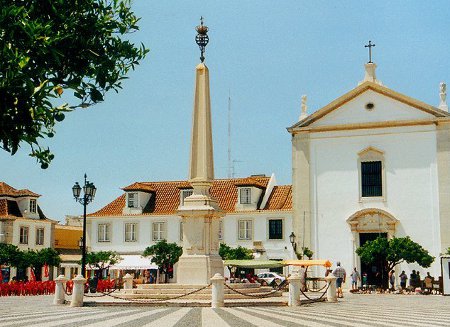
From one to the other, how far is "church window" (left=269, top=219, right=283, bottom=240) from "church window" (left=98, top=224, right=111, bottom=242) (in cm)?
1301

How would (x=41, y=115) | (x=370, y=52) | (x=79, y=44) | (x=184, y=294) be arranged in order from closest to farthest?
(x=41, y=115) < (x=79, y=44) < (x=184, y=294) < (x=370, y=52)

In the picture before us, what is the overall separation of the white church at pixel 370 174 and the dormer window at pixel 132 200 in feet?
59.9

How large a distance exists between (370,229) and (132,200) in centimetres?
2262

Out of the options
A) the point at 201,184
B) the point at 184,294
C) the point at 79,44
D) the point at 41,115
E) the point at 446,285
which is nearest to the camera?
the point at 41,115

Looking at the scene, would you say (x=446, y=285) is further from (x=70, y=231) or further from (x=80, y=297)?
(x=70, y=231)

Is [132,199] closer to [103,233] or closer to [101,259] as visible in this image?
[103,233]

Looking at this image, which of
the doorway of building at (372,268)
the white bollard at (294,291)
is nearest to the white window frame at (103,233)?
the doorway of building at (372,268)

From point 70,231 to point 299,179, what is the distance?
104 ft

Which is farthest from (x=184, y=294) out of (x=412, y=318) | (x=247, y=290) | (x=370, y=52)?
(x=370, y=52)

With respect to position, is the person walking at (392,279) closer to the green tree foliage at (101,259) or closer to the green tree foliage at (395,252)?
the green tree foliage at (395,252)

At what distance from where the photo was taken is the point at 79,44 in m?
7.98

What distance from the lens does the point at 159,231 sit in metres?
53.9

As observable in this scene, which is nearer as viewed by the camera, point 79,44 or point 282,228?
point 79,44

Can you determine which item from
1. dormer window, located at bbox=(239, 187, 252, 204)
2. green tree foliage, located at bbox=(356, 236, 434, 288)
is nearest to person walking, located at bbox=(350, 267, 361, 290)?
green tree foliage, located at bbox=(356, 236, 434, 288)
